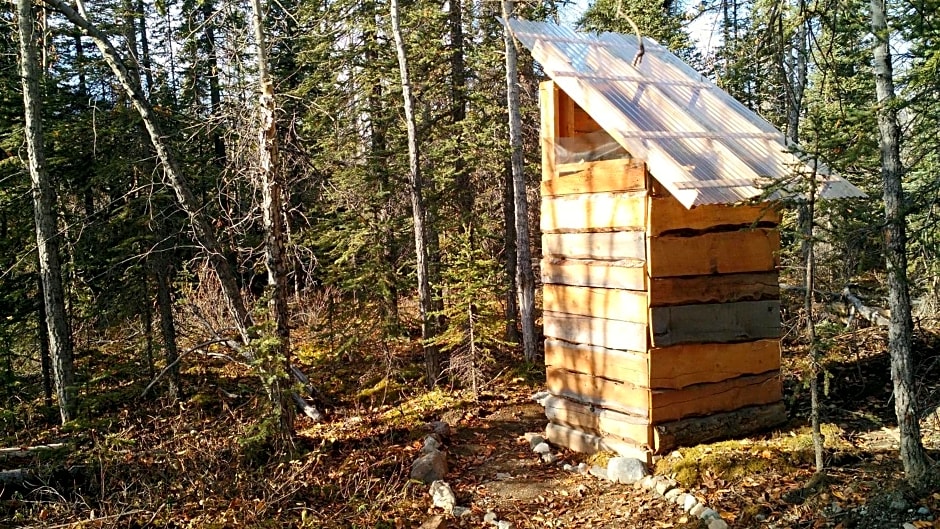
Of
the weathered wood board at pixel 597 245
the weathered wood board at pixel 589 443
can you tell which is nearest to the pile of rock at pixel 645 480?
the weathered wood board at pixel 589 443

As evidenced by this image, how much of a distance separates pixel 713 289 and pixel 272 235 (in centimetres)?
525

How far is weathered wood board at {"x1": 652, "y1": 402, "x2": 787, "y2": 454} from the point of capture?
6852 mm

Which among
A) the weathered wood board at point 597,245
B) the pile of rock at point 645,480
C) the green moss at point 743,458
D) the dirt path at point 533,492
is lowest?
the dirt path at point 533,492

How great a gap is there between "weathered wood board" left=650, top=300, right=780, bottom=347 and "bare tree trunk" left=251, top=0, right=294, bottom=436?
4327mm

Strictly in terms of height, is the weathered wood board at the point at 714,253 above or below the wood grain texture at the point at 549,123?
below

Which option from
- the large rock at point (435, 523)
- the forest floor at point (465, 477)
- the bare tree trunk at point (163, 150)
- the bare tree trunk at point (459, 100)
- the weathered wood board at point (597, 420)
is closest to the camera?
the forest floor at point (465, 477)

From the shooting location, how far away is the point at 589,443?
302 inches

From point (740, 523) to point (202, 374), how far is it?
12.1m

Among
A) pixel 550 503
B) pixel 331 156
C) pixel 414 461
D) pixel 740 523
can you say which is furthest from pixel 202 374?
pixel 740 523

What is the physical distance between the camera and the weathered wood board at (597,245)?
6953mm

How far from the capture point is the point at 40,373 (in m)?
14.6

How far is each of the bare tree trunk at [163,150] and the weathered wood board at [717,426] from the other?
4.99m

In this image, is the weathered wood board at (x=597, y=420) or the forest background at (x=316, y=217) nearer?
the weathered wood board at (x=597, y=420)

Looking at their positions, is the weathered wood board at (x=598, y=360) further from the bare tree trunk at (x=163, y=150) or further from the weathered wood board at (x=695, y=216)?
the bare tree trunk at (x=163, y=150)
